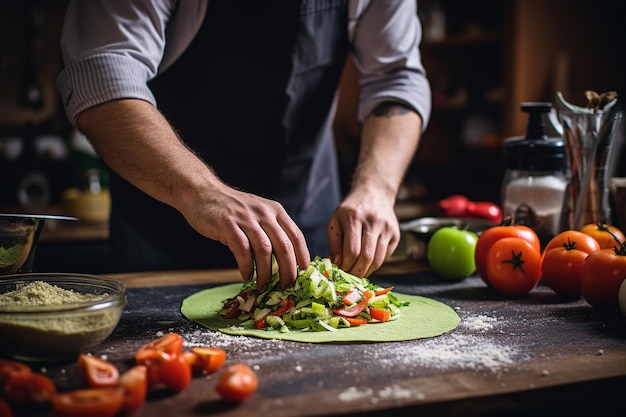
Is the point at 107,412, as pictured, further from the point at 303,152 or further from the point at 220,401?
the point at 303,152

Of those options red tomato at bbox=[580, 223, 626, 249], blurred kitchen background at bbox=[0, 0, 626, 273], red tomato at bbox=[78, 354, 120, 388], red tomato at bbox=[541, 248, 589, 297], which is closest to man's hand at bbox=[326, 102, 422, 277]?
red tomato at bbox=[541, 248, 589, 297]

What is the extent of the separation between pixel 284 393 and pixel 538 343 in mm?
531

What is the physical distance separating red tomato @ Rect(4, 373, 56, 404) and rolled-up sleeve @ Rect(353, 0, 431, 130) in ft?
4.46

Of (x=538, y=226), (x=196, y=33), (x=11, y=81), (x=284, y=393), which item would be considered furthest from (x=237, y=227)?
(x=11, y=81)

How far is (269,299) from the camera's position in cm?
140

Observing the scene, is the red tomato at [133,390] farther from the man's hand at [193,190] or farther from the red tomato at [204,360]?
the man's hand at [193,190]

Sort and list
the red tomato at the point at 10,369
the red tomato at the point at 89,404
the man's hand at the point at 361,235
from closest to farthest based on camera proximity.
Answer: the red tomato at the point at 89,404 < the red tomato at the point at 10,369 < the man's hand at the point at 361,235

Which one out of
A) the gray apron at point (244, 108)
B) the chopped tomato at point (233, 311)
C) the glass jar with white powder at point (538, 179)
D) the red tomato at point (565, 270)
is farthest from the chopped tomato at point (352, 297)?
the gray apron at point (244, 108)

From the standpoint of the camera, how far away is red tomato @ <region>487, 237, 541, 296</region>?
1597 mm

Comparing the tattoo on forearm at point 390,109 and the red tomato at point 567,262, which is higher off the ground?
the tattoo on forearm at point 390,109

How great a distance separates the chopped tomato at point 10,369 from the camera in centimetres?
97

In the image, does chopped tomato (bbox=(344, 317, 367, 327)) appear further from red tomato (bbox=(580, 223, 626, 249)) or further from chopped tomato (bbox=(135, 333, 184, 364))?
red tomato (bbox=(580, 223, 626, 249))

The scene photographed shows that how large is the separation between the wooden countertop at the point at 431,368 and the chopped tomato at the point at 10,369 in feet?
0.19

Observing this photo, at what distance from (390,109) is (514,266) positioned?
2.16 ft
